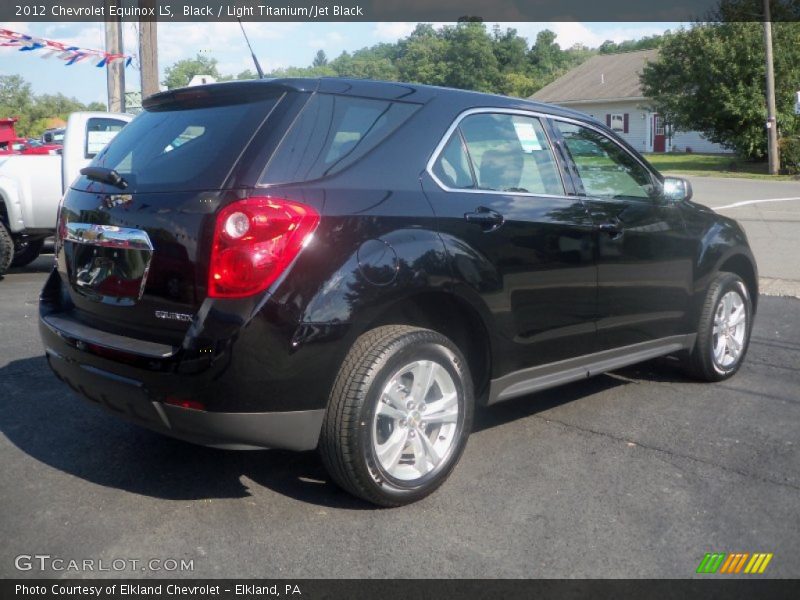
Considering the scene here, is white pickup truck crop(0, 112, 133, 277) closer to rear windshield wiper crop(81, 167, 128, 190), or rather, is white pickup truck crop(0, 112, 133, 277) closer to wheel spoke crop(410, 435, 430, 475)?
rear windshield wiper crop(81, 167, 128, 190)

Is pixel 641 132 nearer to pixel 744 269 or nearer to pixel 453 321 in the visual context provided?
pixel 744 269

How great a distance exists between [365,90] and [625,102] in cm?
5356

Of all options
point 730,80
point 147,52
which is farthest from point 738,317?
point 730,80

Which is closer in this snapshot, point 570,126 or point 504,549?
point 504,549

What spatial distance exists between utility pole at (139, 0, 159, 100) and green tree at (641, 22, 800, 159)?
27.0m

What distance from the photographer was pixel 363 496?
373cm

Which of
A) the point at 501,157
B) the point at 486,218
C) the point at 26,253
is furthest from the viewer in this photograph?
the point at 26,253

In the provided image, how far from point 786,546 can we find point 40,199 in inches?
361

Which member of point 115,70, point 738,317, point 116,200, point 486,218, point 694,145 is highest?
point 694,145

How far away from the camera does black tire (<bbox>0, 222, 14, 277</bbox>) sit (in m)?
9.98

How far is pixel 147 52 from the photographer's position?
1462cm

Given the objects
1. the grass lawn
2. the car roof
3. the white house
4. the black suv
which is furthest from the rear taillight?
the white house
